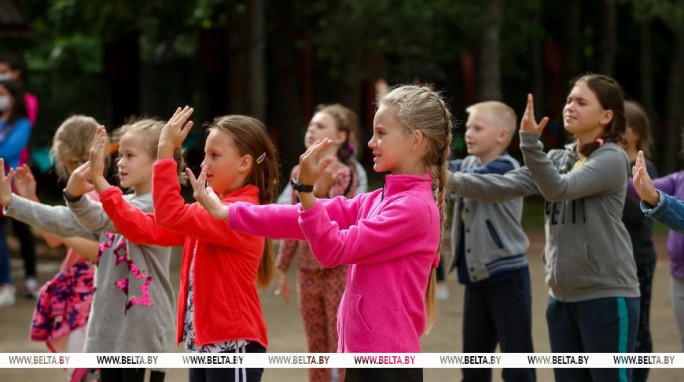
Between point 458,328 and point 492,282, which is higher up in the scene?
point 492,282

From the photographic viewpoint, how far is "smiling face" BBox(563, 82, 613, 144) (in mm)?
5629

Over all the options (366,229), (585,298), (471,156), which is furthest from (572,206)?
(366,229)

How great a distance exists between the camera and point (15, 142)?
33.1 feet

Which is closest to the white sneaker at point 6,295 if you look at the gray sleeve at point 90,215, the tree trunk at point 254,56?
the gray sleeve at point 90,215

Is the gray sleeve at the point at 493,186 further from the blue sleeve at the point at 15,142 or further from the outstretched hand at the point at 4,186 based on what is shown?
the blue sleeve at the point at 15,142

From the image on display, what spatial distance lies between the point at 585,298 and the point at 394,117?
1718mm

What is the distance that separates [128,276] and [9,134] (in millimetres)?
5071

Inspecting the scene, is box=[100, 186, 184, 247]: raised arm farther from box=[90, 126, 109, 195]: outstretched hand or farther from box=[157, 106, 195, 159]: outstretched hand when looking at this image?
box=[157, 106, 195, 159]: outstretched hand

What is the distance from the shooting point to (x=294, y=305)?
10539 millimetres

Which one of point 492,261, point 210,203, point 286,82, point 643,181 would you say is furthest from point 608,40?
point 210,203

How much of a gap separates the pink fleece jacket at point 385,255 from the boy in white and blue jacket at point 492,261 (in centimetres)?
201

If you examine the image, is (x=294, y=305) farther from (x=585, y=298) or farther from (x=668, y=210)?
(x=668, y=210)

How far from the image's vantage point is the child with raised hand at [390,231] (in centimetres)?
415

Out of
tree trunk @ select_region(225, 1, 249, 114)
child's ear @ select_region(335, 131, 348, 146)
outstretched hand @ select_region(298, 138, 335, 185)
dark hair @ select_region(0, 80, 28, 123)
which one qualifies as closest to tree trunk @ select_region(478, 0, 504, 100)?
tree trunk @ select_region(225, 1, 249, 114)
